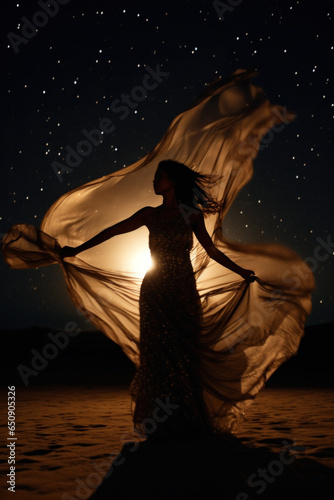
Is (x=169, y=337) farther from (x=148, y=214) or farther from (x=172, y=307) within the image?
(x=148, y=214)

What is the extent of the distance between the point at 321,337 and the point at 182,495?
20448mm

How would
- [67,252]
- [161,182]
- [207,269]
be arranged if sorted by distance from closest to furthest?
[161,182]
[67,252]
[207,269]

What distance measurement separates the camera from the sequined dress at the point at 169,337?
4.32 meters

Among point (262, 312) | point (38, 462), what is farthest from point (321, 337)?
point (38, 462)

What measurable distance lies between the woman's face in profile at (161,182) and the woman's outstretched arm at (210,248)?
404 mm

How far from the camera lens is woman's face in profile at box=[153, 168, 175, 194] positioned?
461 cm

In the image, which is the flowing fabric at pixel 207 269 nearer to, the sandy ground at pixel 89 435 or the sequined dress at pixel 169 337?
the sequined dress at pixel 169 337

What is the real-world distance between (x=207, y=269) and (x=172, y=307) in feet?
2.97

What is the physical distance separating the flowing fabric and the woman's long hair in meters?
0.18

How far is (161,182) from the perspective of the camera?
4.61m

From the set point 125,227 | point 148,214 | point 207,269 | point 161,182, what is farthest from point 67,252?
point 207,269

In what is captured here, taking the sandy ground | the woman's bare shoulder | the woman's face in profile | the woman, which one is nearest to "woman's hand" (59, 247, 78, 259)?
the woman

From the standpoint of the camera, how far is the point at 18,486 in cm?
315

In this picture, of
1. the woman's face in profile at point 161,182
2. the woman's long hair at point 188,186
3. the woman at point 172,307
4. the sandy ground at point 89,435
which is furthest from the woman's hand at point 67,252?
the sandy ground at point 89,435
